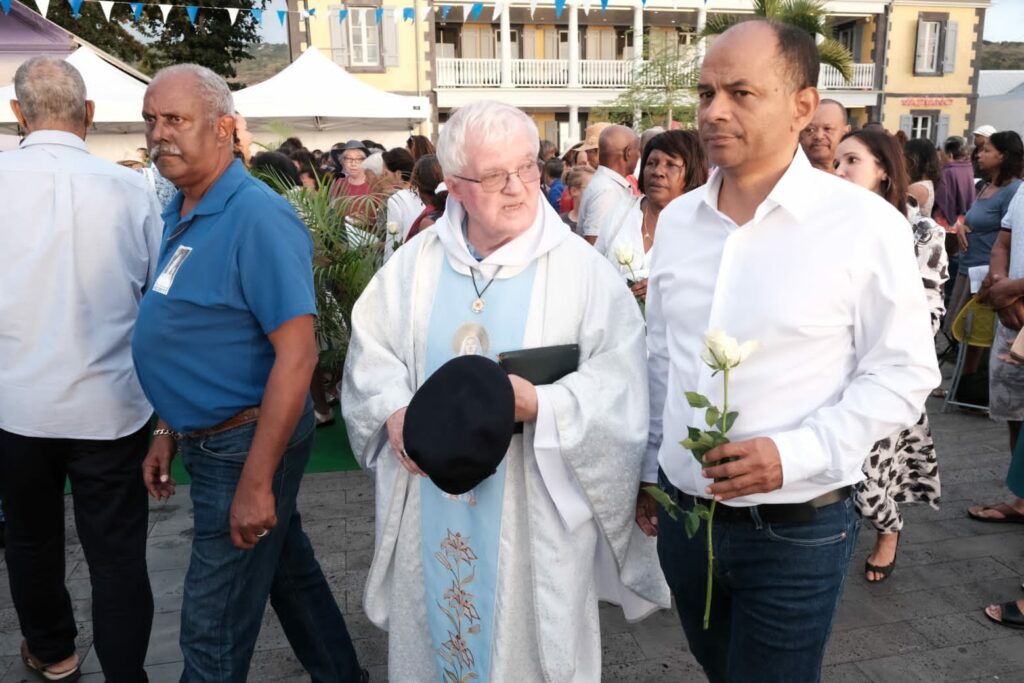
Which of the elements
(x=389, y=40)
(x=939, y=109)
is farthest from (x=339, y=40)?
(x=939, y=109)

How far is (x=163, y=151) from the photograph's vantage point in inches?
80.3

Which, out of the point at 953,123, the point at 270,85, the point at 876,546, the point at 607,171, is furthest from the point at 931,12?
the point at 876,546

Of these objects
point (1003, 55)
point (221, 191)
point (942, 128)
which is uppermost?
point (1003, 55)

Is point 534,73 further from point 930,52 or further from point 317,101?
point 317,101

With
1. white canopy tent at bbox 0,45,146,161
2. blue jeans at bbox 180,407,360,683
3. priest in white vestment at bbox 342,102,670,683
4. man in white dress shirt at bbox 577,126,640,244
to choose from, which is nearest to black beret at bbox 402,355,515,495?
priest in white vestment at bbox 342,102,670,683

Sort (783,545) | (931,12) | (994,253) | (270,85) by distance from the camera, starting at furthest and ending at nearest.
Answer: (931,12), (270,85), (994,253), (783,545)

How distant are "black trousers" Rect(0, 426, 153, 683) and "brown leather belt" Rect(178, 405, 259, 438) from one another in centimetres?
58

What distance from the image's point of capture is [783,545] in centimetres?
167

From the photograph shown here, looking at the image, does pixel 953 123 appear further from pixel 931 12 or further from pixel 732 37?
pixel 732 37

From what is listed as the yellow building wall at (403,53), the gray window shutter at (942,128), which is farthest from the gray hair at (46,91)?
the gray window shutter at (942,128)

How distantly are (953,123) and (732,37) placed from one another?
98.8ft

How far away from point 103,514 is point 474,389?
1475 mm

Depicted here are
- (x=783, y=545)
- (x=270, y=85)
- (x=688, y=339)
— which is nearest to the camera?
(x=783, y=545)

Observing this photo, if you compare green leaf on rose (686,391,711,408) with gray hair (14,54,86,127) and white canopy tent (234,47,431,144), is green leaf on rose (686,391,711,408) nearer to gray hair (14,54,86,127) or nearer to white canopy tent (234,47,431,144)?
gray hair (14,54,86,127)
